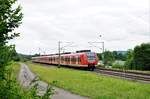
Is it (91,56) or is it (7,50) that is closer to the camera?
(7,50)

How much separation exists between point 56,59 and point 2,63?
9648cm

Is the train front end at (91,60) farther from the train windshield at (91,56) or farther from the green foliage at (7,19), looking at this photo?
the green foliage at (7,19)

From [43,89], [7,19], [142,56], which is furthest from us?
[142,56]

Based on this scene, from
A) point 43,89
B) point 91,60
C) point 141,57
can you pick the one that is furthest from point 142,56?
point 43,89

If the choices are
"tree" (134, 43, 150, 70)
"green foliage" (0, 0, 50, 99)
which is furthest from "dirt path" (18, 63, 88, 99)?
"tree" (134, 43, 150, 70)

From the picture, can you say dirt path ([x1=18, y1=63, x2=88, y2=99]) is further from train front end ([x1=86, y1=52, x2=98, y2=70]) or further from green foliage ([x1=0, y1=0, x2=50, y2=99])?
train front end ([x1=86, y1=52, x2=98, y2=70])

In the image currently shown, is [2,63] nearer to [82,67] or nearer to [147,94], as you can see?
[147,94]

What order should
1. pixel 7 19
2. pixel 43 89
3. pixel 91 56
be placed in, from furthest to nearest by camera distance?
pixel 91 56
pixel 43 89
pixel 7 19

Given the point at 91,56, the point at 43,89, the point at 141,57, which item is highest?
the point at 91,56

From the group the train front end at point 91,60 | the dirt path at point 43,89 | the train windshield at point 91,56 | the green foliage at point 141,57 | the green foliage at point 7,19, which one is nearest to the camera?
the green foliage at point 7,19

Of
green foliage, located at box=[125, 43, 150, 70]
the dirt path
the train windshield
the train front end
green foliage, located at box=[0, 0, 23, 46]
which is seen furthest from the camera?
green foliage, located at box=[125, 43, 150, 70]

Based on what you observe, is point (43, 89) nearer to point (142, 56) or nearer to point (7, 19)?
point (7, 19)

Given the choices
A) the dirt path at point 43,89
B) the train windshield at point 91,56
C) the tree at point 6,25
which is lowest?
the dirt path at point 43,89

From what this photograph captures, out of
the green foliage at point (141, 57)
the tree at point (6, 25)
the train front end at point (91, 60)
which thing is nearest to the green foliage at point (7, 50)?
the tree at point (6, 25)
